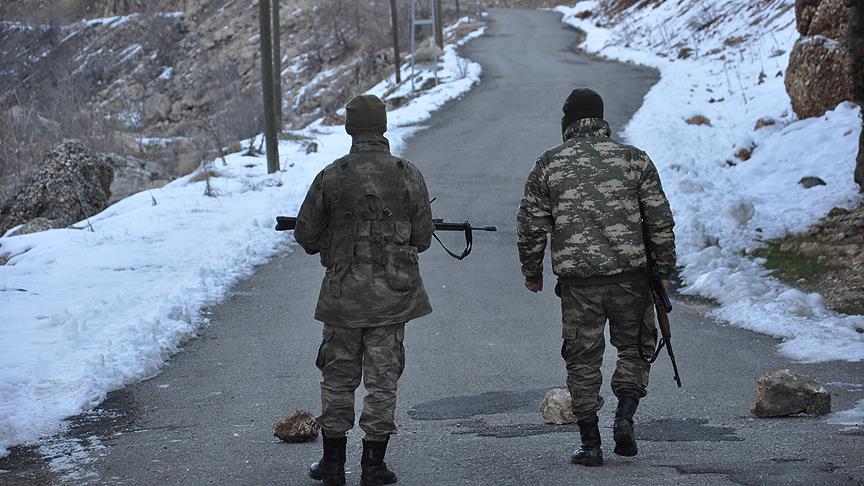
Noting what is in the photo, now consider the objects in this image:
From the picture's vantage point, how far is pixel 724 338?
29.0ft

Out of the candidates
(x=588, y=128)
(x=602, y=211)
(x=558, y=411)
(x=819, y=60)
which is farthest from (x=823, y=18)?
(x=602, y=211)

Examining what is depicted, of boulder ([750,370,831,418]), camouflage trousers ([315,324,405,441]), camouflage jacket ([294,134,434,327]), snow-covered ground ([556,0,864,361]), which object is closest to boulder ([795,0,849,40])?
snow-covered ground ([556,0,864,361])

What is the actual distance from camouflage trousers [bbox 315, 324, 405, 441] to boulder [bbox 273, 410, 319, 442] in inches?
35.4

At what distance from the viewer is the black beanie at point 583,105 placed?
17.5ft

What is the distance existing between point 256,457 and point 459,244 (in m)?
8.33

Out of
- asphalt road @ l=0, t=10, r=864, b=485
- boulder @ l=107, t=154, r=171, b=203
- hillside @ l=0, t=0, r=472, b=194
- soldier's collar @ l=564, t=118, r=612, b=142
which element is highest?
soldier's collar @ l=564, t=118, r=612, b=142

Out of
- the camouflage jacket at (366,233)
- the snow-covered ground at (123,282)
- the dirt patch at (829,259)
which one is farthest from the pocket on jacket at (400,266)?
the dirt patch at (829,259)

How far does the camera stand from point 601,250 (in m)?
5.23

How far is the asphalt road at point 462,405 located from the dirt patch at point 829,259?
Result: 1149 mm

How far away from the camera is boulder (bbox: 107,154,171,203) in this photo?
22.8 metres

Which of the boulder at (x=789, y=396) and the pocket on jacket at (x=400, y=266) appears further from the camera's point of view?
the boulder at (x=789, y=396)

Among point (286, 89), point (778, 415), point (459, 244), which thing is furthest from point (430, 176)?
point (286, 89)

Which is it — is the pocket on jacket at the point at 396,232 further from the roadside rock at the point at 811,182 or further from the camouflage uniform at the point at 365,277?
the roadside rock at the point at 811,182

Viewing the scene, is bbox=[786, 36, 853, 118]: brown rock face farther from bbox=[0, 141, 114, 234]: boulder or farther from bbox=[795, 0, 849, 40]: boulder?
bbox=[0, 141, 114, 234]: boulder
